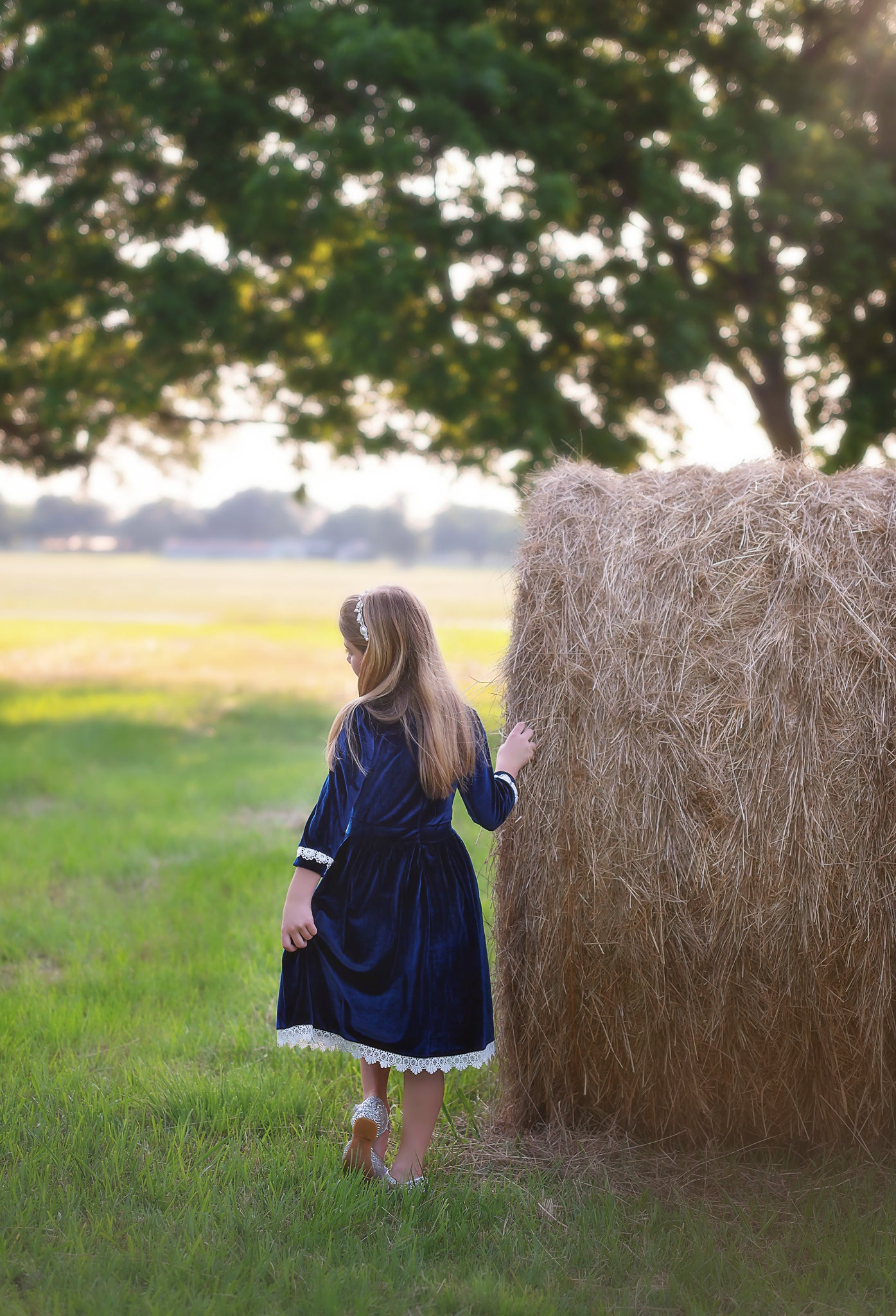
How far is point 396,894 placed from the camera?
10.9ft

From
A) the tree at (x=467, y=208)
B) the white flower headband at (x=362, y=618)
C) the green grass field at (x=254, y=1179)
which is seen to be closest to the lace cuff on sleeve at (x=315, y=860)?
the white flower headband at (x=362, y=618)

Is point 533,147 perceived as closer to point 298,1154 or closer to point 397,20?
point 397,20

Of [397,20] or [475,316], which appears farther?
[475,316]

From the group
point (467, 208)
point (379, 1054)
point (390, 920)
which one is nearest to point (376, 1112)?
point (379, 1054)

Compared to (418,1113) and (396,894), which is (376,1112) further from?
(396,894)

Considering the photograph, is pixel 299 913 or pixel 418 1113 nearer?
pixel 299 913

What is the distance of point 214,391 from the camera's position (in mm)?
15242

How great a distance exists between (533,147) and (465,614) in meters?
23.1

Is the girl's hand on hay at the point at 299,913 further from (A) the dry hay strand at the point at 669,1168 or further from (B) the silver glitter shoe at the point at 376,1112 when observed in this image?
(A) the dry hay strand at the point at 669,1168

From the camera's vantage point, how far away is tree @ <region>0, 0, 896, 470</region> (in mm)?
10680

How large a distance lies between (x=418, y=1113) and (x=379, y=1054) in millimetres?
268

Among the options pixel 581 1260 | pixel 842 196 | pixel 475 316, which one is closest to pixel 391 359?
pixel 475 316

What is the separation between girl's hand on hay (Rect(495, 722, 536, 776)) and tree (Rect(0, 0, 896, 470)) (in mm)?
7684

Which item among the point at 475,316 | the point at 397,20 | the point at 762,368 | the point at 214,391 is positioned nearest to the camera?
the point at 397,20
